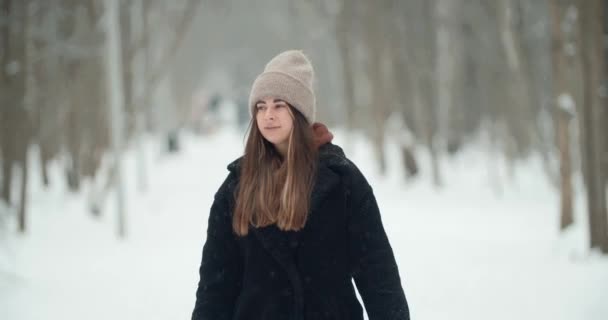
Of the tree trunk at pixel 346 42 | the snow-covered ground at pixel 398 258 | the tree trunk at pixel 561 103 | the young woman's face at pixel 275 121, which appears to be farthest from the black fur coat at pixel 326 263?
the tree trunk at pixel 346 42

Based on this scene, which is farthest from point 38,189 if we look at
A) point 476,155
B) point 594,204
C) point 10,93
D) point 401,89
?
point 476,155

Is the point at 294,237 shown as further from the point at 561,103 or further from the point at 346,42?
the point at 346,42

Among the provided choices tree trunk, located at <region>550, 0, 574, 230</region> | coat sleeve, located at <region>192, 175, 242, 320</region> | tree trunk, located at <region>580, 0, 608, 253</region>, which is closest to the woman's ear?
coat sleeve, located at <region>192, 175, 242, 320</region>

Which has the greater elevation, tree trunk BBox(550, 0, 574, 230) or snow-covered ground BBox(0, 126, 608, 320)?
tree trunk BBox(550, 0, 574, 230)

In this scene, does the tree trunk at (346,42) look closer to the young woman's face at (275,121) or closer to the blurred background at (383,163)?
the blurred background at (383,163)

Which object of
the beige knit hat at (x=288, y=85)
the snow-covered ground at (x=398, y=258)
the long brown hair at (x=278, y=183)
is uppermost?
the beige knit hat at (x=288, y=85)

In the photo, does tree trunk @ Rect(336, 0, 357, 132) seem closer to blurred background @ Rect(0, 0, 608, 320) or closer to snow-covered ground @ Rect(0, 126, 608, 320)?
blurred background @ Rect(0, 0, 608, 320)

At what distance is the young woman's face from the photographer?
2299mm

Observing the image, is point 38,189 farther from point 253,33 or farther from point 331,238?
point 253,33

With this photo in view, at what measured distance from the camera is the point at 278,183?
227cm

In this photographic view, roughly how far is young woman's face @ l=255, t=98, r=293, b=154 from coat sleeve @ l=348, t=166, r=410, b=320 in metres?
0.28

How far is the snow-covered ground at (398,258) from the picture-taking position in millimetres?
5680

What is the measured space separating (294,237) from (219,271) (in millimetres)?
299

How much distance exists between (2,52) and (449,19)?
11.1 metres
